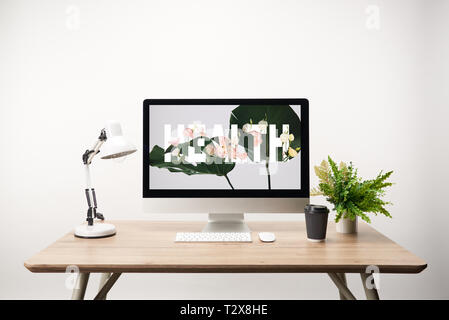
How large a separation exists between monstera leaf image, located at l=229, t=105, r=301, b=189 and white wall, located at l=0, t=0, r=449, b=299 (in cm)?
73

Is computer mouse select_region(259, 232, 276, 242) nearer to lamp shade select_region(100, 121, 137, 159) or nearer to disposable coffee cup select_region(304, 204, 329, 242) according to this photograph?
disposable coffee cup select_region(304, 204, 329, 242)

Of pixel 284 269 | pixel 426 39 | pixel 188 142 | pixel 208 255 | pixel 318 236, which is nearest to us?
pixel 284 269

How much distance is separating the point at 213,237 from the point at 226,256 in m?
0.22

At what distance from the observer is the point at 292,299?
7.74 feet

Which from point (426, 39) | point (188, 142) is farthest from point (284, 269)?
point (426, 39)

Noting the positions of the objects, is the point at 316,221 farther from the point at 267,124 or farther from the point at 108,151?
the point at 108,151

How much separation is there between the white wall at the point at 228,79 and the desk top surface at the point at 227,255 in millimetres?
841

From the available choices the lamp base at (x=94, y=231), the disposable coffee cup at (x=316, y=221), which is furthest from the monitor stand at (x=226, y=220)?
the lamp base at (x=94, y=231)

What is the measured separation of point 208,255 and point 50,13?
1.82 meters

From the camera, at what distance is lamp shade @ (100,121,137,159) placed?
4.95 feet

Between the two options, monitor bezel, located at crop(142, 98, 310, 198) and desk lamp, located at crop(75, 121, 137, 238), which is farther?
monitor bezel, located at crop(142, 98, 310, 198)

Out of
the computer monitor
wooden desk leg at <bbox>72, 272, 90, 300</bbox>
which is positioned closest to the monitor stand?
the computer monitor

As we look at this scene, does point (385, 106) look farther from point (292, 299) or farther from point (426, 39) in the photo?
point (292, 299)

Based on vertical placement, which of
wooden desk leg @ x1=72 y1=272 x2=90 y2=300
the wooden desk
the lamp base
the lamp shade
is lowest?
wooden desk leg @ x1=72 y1=272 x2=90 y2=300
